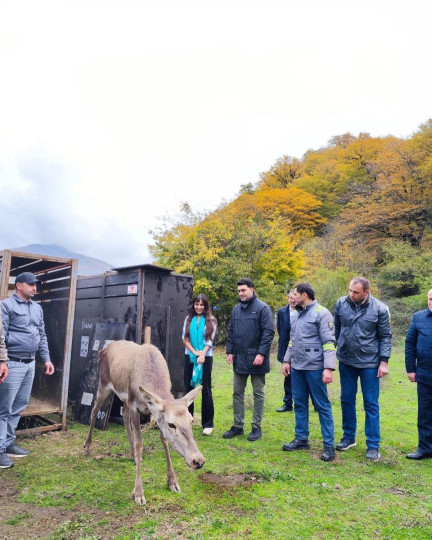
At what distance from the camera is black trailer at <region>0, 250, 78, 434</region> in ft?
20.5

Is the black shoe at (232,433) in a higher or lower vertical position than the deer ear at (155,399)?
lower

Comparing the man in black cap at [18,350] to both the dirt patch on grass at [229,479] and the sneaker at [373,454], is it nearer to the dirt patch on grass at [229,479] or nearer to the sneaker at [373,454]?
the dirt patch on grass at [229,479]

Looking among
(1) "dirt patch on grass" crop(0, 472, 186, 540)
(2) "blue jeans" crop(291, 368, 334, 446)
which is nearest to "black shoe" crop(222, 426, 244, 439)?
(2) "blue jeans" crop(291, 368, 334, 446)

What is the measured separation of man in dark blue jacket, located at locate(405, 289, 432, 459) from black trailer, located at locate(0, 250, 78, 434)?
5238 mm

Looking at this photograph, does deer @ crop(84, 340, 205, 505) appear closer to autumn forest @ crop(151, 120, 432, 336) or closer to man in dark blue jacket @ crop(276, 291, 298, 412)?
man in dark blue jacket @ crop(276, 291, 298, 412)

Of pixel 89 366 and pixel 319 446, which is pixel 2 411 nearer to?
pixel 89 366

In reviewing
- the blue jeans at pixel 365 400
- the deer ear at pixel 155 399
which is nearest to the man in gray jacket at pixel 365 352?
the blue jeans at pixel 365 400

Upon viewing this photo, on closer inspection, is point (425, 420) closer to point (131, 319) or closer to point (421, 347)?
point (421, 347)

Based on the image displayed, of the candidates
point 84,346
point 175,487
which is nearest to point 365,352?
point 175,487

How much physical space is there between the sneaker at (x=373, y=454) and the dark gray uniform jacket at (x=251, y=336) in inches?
65.4

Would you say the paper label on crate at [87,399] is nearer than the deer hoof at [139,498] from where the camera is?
No

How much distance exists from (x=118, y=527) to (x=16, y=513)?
1.04 metres

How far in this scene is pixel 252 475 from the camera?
4352 millimetres

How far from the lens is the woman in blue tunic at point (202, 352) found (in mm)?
6039
